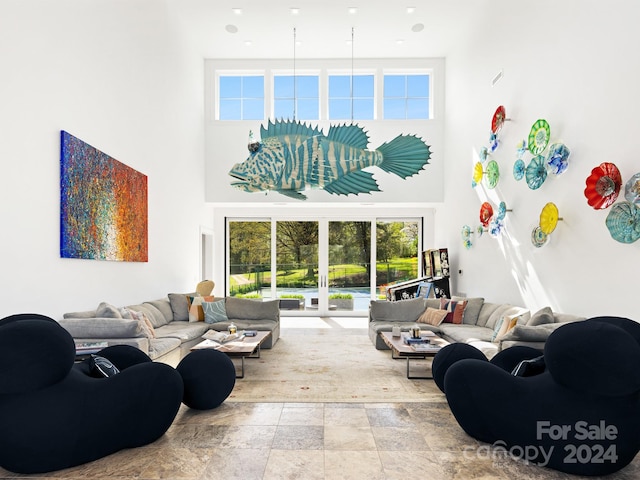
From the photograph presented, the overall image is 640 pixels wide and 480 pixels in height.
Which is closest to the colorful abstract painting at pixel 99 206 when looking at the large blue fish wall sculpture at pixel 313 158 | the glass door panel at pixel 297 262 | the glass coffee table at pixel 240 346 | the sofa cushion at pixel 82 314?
the sofa cushion at pixel 82 314

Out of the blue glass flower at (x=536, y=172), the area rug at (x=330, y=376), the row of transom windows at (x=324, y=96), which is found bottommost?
the area rug at (x=330, y=376)

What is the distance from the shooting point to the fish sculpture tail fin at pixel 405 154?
6258 mm

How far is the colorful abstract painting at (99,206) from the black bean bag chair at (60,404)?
174cm

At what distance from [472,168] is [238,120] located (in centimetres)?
446

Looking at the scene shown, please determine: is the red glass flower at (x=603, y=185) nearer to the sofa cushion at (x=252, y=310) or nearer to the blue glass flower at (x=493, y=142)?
the blue glass flower at (x=493, y=142)

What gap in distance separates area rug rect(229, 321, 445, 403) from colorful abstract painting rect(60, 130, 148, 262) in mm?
1915

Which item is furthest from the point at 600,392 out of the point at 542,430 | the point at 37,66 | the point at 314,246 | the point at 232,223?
the point at 232,223

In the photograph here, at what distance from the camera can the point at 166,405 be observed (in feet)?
8.11

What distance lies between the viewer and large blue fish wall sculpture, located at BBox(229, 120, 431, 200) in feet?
19.6

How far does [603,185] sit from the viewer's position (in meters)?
3.53

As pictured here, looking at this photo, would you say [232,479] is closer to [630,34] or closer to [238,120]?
[630,34]

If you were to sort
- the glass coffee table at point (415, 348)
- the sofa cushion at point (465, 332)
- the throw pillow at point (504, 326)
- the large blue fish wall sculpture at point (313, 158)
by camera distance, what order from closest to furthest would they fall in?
the glass coffee table at point (415, 348)
the throw pillow at point (504, 326)
the sofa cushion at point (465, 332)
the large blue fish wall sculpture at point (313, 158)

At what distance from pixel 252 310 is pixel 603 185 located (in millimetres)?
4535

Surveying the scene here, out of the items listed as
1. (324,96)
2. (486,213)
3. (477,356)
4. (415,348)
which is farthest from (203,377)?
(324,96)
